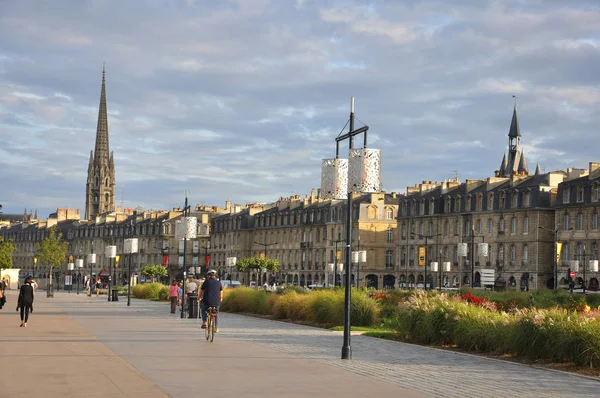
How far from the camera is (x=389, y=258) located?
11400cm

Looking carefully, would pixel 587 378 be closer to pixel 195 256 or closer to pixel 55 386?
pixel 55 386

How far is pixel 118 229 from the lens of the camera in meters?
166

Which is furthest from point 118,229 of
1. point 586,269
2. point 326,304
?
point 326,304

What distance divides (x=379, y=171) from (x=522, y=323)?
4278 millimetres

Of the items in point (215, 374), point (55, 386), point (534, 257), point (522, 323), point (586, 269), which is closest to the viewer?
point (55, 386)

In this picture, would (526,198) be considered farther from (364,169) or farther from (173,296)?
(364,169)

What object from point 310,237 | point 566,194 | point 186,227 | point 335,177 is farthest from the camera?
point 310,237

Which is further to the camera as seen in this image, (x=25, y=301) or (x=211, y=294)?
(x=25, y=301)

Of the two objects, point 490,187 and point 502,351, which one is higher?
point 490,187

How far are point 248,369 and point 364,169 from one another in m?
5.46

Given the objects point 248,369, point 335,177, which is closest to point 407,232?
point 335,177

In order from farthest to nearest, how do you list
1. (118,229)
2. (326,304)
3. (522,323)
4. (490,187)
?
(118,229), (490,187), (326,304), (522,323)

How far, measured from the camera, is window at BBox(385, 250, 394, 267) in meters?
114

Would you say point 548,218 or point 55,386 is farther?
point 548,218
